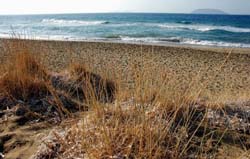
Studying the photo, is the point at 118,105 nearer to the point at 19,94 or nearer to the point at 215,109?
the point at 215,109

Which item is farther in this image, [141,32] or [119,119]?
[141,32]

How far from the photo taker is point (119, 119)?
2.60 meters

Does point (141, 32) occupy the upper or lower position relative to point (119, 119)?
lower

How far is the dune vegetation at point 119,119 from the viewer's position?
236cm

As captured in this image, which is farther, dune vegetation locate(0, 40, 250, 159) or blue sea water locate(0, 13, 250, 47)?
blue sea water locate(0, 13, 250, 47)

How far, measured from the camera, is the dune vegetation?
7.73 feet

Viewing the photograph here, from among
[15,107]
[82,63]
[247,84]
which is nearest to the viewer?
[15,107]

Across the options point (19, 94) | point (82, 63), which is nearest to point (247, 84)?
point (82, 63)

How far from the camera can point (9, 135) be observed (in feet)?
10.2

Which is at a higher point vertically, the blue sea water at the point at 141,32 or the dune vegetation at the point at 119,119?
the dune vegetation at the point at 119,119

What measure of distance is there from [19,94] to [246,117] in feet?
9.35

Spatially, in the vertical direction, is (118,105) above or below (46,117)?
above

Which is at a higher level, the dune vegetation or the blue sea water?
the dune vegetation

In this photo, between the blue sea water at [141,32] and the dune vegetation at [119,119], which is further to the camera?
the blue sea water at [141,32]
